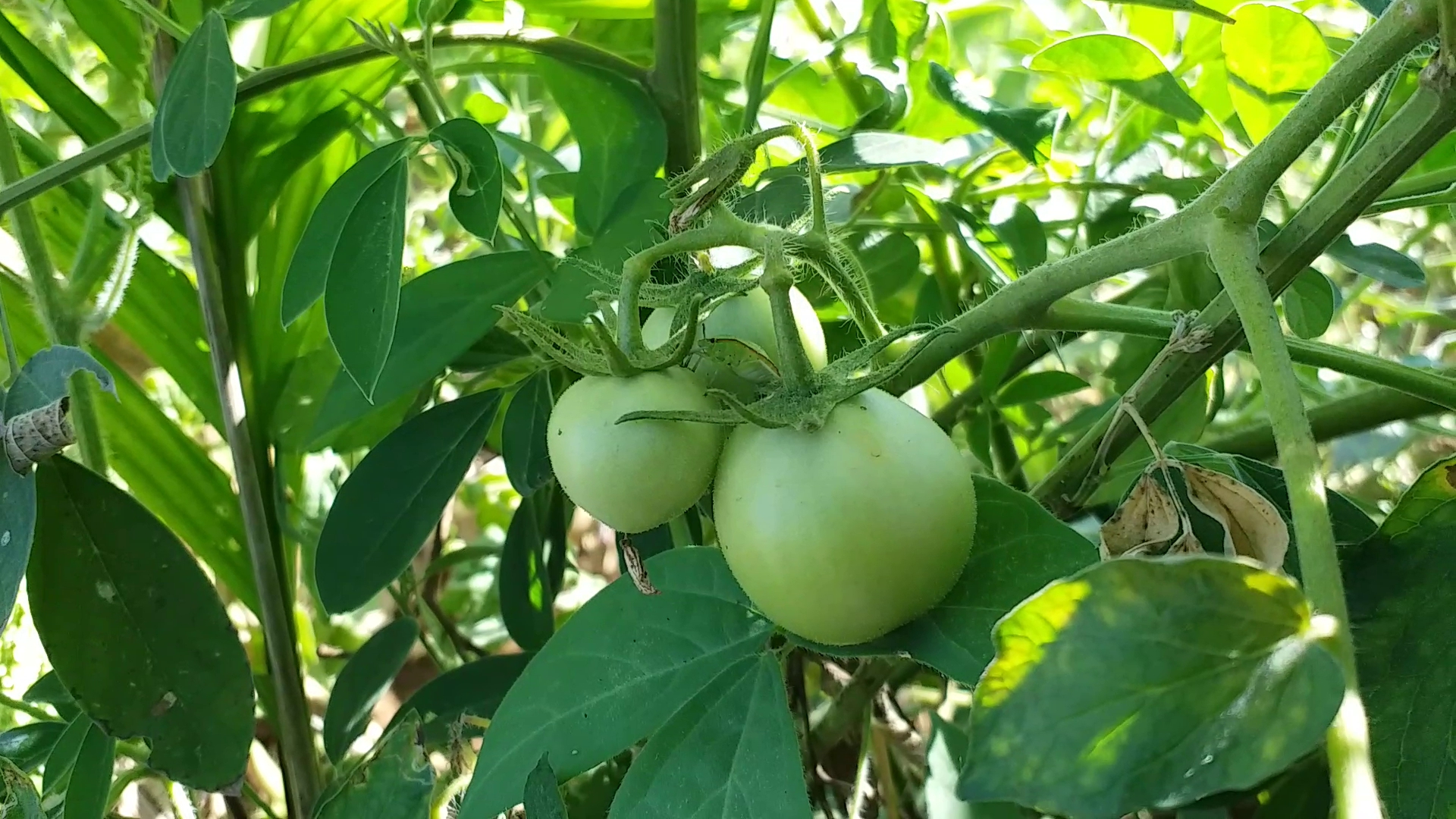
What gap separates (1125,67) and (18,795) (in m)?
0.58

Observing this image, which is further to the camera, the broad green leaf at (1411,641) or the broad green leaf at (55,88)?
the broad green leaf at (55,88)

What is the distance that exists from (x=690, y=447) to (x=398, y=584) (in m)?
0.53

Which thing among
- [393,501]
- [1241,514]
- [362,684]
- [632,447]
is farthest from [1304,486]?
[362,684]

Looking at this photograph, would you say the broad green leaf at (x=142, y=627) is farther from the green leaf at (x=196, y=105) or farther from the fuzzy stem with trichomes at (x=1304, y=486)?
the fuzzy stem with trichomes at (x=1304, y=486)

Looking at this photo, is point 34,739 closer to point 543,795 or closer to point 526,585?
point 526,585

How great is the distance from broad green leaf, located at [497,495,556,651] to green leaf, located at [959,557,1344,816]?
1.30 ft

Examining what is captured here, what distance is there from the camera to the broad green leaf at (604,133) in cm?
47

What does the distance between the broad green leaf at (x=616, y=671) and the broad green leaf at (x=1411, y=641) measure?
7.9 inches

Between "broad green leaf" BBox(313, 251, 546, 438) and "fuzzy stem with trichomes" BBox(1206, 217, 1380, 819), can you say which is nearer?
"fuzzy stem with trichomes" BBox(1206, 217, 1380, 819)

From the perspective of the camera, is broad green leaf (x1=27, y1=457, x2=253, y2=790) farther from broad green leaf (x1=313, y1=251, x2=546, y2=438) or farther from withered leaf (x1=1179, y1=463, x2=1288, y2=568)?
withered leaf (x1=1179, y1=463, x2=1288, y2=568)

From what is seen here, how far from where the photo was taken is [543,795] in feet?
1.11

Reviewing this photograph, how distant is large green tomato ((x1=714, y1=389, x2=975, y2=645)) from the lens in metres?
0.30

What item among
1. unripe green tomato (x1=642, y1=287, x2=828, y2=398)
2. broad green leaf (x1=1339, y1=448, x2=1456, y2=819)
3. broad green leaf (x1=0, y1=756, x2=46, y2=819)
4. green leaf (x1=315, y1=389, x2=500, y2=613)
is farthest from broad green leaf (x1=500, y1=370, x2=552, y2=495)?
broad green leaf (x1=1339, y1=448, x2=1456, y2=819)

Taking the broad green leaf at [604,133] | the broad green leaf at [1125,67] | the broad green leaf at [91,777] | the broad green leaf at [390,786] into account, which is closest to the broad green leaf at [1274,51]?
the broad green leaf at [1125,67]
